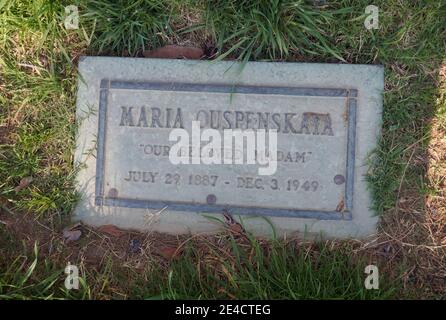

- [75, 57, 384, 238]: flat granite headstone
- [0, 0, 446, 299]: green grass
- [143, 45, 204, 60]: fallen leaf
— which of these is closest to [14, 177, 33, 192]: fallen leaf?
[0, 0, 446, 299]: green grass

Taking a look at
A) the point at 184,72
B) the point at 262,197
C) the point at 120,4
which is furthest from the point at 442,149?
the point at 120,4

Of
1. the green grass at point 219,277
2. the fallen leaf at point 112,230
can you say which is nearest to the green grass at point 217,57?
the green grass at point 219,277

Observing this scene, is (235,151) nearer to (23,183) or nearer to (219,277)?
(219,277)

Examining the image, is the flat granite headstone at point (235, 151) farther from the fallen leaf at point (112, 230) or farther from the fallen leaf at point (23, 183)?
the fallen leaf at point (23, 183)

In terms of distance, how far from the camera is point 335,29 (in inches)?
92.0

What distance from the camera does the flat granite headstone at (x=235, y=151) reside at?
2.26m

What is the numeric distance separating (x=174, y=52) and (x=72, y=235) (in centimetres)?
103

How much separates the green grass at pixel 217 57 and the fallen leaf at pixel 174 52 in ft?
0.13

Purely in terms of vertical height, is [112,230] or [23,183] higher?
[23,183]

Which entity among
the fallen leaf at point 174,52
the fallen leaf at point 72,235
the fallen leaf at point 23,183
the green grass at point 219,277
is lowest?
the green grass at point 219,277

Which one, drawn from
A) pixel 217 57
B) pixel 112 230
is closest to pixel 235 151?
pixel 217 57

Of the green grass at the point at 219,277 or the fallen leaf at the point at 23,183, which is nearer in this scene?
the green grass at the point at 219,277

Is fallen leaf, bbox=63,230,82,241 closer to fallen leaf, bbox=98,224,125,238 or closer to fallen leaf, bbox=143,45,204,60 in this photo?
fallen leaf, bbox=98,224,125,238

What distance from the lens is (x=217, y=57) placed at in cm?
234
